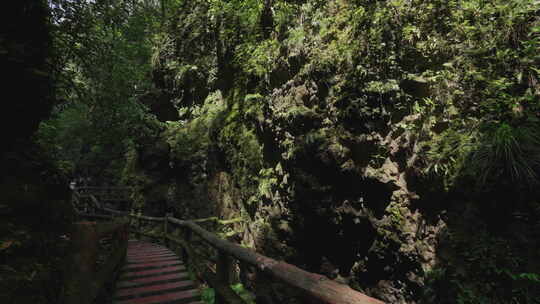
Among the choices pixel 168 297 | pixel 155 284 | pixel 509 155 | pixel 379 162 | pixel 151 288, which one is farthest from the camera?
pixel 379 162

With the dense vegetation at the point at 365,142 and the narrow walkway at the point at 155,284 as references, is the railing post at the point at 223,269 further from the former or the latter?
the dense vegetation at the point at 365,142

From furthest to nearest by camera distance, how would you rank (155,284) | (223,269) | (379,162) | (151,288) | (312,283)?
(379,162)
(155,284)
(151,288)
(223,269)
(312,283)

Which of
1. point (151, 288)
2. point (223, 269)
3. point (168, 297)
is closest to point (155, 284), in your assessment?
point (151, 288)

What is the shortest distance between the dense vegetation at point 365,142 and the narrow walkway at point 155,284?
4.93ft

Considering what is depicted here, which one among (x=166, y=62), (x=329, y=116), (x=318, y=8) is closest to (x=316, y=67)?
(x=329, y=116)

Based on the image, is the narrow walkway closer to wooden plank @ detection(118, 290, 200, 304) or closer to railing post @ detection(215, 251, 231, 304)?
wooden plank @ detection(118, 290, 200, 304)

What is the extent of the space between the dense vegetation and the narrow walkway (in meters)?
1.50

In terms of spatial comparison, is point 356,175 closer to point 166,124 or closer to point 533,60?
point 533,60

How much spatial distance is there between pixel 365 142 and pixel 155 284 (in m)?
4.80

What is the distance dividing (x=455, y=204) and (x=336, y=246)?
2.46m

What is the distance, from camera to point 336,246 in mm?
5863

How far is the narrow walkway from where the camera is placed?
4.15 metres

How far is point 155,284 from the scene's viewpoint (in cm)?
479

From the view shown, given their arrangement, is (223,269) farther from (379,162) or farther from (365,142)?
(365,142)
